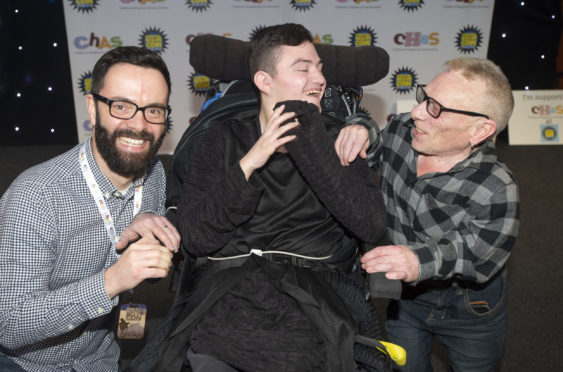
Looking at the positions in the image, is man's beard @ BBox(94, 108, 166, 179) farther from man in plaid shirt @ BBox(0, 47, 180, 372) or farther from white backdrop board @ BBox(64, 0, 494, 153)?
white backdrop board @ BBox(64, 0, 494, 153)

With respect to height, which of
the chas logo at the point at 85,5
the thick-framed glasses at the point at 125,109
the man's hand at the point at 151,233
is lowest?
the man's hand at the point at 151,233

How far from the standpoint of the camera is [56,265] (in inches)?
65.1

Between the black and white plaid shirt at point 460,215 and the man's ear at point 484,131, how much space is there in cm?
4

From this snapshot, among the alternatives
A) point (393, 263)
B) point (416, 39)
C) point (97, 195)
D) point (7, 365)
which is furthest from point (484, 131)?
point (416, 39)

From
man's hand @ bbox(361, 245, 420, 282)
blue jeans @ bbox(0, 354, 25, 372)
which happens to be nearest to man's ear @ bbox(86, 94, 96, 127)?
blue jeans @ bbox(0, 354, 25, 372)

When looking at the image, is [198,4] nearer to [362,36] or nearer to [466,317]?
[362,36]

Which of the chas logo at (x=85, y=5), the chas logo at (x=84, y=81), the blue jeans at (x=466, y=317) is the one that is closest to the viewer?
the blue jeans at (x=466, y=317)

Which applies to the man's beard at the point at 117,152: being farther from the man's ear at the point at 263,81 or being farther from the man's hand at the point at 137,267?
the man's ear at the point at 263,81

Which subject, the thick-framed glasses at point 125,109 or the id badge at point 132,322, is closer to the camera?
the thick-framed glasses at point 125,109

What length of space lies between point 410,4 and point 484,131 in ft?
13.5

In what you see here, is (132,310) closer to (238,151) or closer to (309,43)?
(238,151)

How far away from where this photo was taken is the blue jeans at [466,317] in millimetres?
1807

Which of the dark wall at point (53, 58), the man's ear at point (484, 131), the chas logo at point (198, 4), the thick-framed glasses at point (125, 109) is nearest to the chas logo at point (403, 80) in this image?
the dark wall at point (53, 58)

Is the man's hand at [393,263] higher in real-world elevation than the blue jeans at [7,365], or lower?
higher
